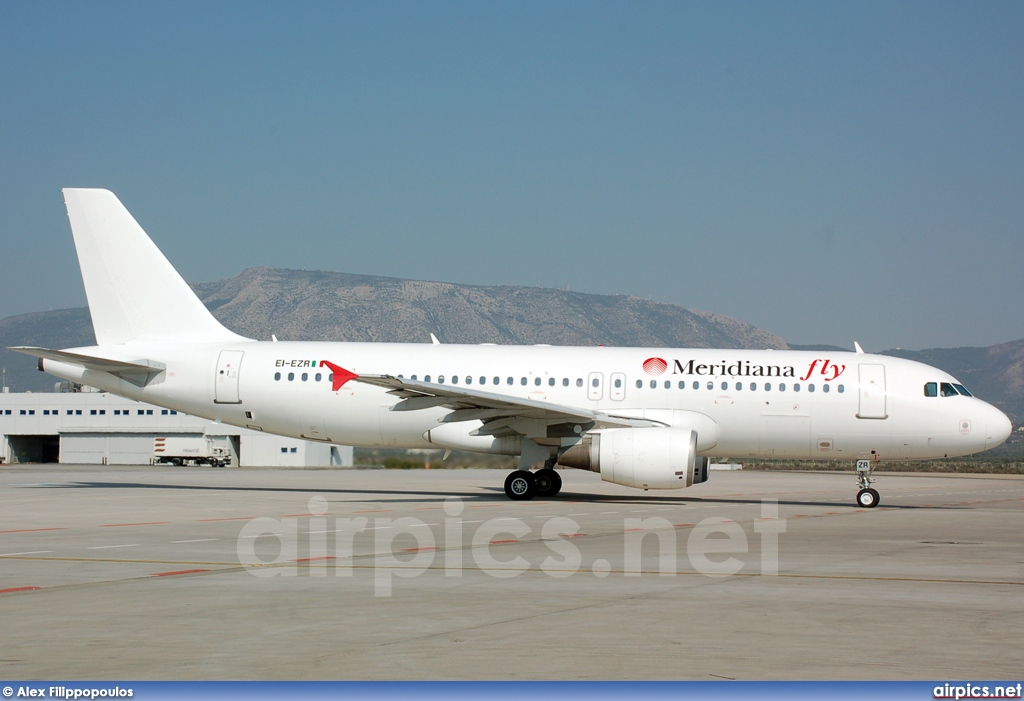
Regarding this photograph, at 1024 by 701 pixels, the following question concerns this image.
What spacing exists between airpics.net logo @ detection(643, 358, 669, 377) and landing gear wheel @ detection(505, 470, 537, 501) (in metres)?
3.83

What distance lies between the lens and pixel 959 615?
29.6 ft

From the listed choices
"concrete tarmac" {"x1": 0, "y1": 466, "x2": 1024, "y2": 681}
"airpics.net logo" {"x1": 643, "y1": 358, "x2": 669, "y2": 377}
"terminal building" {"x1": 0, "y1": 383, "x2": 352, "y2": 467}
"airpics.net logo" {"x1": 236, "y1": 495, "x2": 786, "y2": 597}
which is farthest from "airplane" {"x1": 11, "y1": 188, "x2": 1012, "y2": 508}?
"terminal building" {"x1": 0, "y1": 383, "x2": 352, "y2": 467}

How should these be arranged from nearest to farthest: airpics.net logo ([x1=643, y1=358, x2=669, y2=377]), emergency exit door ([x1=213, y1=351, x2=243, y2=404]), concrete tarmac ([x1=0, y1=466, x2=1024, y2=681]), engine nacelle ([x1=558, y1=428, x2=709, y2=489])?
concrete tarmac ([x1=0, y1=466, x2=1024, y2=681]) < engine nacelle ([x1=558, y1=428, x2=709, y2=489]) < airpics.net logo ([x1=643, y1=358, x2=669, y2=377]) < emergency exit door ([x1=213, y1=351, x2=243, y2=404])

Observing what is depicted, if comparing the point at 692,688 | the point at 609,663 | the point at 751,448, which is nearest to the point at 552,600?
the point at 609,663

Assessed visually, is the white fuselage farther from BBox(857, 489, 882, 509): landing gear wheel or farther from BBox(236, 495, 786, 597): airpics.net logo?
BBox(236, 495, 786, 597): airpics.net logo

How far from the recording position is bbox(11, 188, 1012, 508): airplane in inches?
959

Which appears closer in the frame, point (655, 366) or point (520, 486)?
point (520, 486)

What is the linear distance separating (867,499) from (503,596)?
56.9 feet

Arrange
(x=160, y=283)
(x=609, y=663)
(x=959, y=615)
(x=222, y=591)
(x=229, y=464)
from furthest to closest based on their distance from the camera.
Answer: (x=229, y=464), (x=160, y=283), (x=222, y=591), (x=959, y=615), (x=609, y=663)

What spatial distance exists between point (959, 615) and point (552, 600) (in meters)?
3.49

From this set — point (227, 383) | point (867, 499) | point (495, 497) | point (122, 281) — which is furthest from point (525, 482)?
point (122, 281)

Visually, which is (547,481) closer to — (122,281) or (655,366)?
(655,366)

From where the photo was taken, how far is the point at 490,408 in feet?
77.6

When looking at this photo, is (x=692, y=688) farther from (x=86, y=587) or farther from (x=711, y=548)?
(x=711, y=548)
